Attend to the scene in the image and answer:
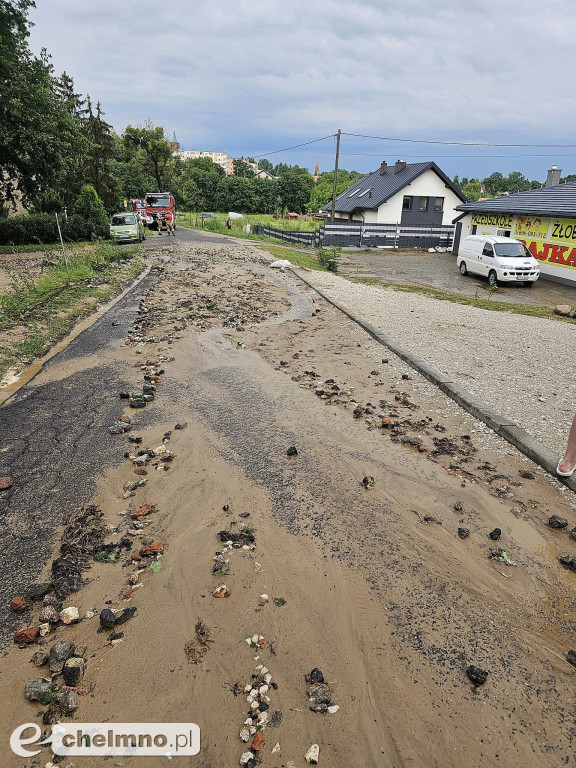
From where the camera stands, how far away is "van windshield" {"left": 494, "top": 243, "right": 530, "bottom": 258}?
1977 centimetres

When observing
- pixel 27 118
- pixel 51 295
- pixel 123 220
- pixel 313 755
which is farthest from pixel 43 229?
pixel 313 755

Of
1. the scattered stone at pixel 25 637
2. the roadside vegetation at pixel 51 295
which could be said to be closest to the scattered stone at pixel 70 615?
the scattered stone at pixel 25 637

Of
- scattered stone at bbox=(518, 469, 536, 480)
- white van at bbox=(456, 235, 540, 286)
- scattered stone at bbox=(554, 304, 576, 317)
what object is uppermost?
white van at bbox=(456, 235, 540, 286)

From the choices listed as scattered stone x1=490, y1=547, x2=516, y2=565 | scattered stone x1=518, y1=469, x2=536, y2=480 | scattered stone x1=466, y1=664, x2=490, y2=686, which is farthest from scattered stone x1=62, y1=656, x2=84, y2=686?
scattered stone x1=518, y1=469, x2=536, y2=480

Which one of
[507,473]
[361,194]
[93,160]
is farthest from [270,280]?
[361,194]

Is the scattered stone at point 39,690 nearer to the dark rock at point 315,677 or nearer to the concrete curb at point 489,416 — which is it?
the dark rock at point 315,677

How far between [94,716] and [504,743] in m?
2.11

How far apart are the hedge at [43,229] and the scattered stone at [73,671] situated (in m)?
23.4

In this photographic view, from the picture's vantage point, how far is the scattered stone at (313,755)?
89.2 inches

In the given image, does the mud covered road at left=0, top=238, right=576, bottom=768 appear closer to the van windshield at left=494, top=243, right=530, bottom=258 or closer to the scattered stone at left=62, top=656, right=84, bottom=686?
the scattered stone at left=62, top=656, right=84, bottom=686

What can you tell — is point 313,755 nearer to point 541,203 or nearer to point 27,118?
point 27,118

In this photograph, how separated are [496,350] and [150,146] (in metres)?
52.9

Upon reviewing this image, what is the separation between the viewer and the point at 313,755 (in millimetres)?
2281

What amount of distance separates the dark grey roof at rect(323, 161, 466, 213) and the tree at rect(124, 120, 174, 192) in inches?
804
